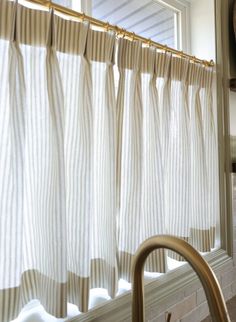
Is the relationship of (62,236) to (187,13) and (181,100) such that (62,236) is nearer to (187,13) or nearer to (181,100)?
(181,100)

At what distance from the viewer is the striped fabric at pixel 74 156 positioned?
71 centimetres

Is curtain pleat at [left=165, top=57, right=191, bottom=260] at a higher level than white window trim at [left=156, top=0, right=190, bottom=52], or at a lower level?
lower

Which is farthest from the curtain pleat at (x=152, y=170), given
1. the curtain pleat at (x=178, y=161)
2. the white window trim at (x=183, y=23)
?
the white window trim at (x=183, y=23)

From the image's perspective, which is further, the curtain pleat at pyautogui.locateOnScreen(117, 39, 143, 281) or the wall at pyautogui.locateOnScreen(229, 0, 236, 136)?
the wall at pyautogui.locateOnScreen(229, 0, 236, 136)

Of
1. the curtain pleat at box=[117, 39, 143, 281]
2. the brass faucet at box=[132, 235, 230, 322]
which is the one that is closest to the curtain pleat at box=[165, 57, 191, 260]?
the curtain pleat at box=[117, 39, 143, 281]

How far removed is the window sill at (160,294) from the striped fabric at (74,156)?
0.05 m

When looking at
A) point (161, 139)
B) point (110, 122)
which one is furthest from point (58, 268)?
point (161, 139)

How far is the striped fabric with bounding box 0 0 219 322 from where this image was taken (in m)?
0.71

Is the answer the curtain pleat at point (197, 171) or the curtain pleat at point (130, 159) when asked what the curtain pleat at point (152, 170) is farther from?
the curtain pleat at point (197, 171)

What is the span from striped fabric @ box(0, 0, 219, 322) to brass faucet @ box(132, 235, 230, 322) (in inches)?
7.0

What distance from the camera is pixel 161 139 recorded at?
1.11 metres

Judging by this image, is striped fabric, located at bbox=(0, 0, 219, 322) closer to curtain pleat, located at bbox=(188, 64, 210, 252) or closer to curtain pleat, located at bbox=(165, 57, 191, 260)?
curtain pleat, located at bbox=(165, 57, 191, 260)

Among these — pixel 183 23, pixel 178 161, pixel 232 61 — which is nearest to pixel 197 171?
pixel 178 161

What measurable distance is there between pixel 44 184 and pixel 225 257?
3.43 ft
